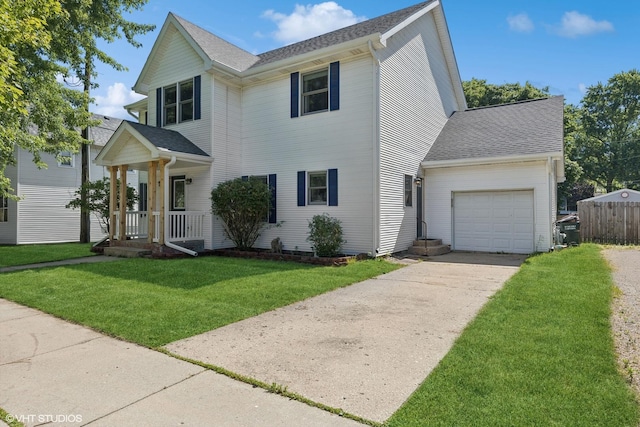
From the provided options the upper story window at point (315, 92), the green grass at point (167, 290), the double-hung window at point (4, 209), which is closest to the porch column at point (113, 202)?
the green grass at point (167, 290)

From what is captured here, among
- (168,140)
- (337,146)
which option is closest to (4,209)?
(168,140)

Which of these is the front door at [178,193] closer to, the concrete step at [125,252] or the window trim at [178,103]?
the window trim at [178,103]

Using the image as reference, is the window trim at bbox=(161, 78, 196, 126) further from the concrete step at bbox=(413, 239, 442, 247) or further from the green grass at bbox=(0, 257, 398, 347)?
the concrete step at bbox=(413, 239, 442, 247)

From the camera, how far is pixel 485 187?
12.3 m

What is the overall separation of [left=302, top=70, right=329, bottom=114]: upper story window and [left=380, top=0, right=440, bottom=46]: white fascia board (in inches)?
77.3

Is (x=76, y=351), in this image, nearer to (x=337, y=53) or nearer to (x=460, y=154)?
(x=337, y=53)

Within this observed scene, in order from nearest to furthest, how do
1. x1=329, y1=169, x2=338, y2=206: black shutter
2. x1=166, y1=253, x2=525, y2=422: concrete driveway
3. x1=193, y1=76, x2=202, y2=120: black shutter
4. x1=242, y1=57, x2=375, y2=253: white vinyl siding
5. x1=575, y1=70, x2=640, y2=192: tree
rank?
x1=166, y1=253, x2=525, y2=422: concrete driveway
x1=242, y1=57, x2=375, y2=253: white vinyl siding
x1=329, y1=169, x2=338, y2=206: black shutter
x1=193, y1=76, x2=202, y2=120: black shutter
x1=575, y1=70, x2=640, y2=192: tree

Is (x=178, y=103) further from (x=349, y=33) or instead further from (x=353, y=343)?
(x=353, y=343)

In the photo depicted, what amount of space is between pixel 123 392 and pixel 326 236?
25.2ft

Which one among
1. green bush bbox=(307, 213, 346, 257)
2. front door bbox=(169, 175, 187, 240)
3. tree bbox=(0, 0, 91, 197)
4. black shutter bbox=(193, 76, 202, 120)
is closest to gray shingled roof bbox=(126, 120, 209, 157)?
black shutter bbox=(193, 76, 202, 120)

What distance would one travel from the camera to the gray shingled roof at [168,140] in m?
11.3

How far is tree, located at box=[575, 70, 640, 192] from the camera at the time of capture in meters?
37.9

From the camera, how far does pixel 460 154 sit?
12898 millimetres

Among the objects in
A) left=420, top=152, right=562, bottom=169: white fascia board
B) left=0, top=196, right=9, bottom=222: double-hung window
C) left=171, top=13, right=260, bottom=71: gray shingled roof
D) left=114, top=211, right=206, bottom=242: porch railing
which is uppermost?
left=171, top=13, right=260, bottom=71: gray shingled roof
